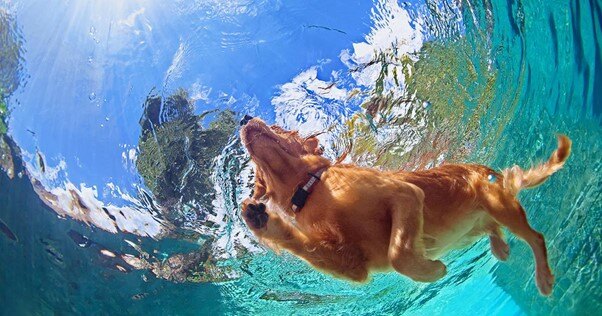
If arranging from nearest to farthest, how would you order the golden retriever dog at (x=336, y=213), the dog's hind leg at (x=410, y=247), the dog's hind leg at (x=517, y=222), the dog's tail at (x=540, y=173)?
the dog's hind leg at (x=410, y=247)
the golden retriever dog at (x=336, y=213)
the dog's hind leg at (x=517, y=222)
the dog's tail at (x=540, y=173)

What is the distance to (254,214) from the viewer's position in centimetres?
314

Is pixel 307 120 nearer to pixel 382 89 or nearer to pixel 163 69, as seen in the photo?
pixel 382 89

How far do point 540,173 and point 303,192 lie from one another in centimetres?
268

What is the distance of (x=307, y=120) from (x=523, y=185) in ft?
8.02

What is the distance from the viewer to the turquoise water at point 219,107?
4621mm

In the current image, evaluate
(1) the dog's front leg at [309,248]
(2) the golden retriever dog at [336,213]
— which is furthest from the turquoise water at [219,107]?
(2) the golden retriever dog at [336,213]

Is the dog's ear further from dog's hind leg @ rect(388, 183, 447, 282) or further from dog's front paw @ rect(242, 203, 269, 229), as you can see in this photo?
dog's hind leg @ rect(388, 183, 447, 282)

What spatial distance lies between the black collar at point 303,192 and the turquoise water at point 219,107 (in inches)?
47.9

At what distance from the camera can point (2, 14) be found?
4656 mm

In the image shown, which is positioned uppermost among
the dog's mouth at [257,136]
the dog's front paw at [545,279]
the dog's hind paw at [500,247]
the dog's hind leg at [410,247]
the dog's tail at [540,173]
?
the dog's mouth at [257,136]

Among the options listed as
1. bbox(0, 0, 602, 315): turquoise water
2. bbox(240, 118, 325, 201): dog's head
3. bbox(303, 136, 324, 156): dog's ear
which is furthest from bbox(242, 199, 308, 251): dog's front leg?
bbox(0, 0, 602, 315): turquoise water

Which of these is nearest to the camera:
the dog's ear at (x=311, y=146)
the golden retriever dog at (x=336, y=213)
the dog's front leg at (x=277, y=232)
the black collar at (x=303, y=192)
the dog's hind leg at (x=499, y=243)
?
the golden retriever dog at (x=336, y=213)

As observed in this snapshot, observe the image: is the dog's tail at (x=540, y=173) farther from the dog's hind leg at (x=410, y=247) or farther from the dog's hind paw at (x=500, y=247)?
the dog's hind leg at (x=410, y=247)

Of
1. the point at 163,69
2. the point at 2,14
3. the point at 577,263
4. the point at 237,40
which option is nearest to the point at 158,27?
the point at 163,69
